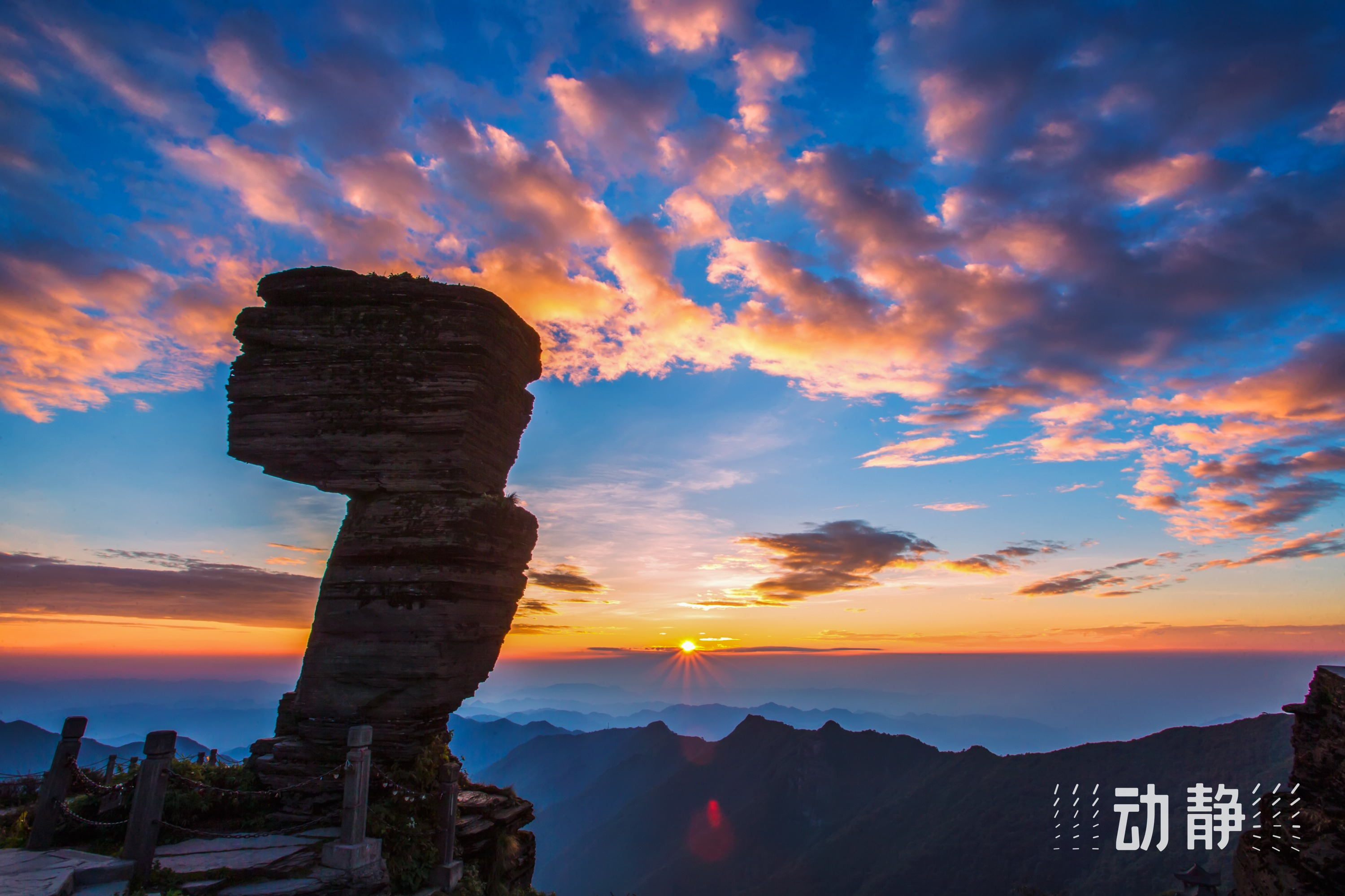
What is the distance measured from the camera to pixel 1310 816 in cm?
994

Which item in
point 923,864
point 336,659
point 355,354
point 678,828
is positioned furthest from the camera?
point 678,828

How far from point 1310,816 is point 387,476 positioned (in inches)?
870

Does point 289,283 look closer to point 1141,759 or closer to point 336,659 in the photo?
point 336,659

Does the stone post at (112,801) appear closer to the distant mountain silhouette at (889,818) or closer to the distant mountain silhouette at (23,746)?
the distant mountain silhouette at (889,818)

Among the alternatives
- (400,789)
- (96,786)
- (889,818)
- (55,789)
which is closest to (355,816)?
(400,789)

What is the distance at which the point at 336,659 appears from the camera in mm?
17266

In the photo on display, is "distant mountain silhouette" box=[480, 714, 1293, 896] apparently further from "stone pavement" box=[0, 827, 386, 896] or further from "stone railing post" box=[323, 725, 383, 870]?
"stone pavement" box=[0, 827, 386, 896]

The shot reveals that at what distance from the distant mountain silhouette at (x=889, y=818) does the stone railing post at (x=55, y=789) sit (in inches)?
2744

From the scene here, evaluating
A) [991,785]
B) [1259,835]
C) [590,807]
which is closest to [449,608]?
[1259,835]

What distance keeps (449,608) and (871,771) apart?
11837 cm

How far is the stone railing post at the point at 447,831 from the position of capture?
16.3 m

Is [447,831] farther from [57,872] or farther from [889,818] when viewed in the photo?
[889,818]

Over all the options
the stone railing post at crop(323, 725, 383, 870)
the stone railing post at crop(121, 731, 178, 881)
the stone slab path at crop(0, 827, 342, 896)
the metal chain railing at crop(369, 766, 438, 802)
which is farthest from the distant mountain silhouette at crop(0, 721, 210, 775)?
the stone railing post at crop(121, 731, 178, 881)

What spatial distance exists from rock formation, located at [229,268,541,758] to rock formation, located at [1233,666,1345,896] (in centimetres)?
1819
